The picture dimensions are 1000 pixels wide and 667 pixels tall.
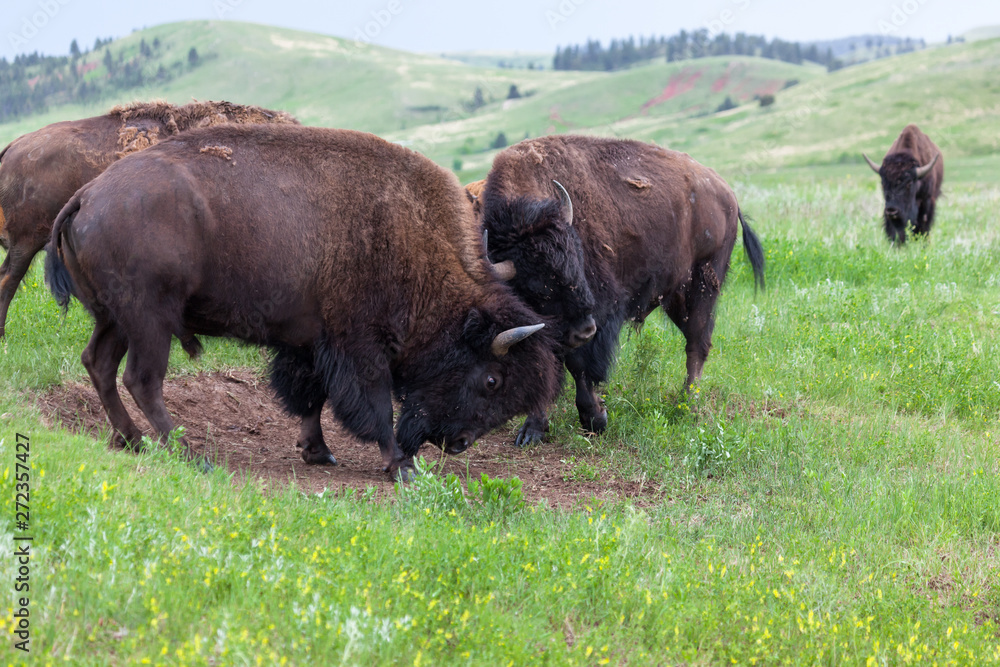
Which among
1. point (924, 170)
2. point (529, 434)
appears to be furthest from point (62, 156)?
point (924, 170)

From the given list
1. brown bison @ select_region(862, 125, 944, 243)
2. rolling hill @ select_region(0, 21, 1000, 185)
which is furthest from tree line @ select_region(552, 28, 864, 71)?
brown bison @ select_region(862, 125, 944, 243)

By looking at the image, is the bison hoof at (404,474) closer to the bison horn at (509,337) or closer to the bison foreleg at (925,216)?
the bison horn at (509,337)

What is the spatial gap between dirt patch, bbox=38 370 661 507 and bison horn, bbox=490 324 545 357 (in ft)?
2.85

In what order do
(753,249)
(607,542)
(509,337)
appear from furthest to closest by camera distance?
(753,249) < (509,337) < (607,542)

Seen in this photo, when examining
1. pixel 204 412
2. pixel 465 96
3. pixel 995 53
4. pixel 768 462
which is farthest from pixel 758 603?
pixel 465 96

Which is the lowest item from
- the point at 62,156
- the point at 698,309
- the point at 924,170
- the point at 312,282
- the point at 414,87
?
the point at 698,309

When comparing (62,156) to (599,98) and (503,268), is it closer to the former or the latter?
(503,268)

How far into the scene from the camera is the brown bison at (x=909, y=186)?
46.9 ft

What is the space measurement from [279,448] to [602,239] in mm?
2868

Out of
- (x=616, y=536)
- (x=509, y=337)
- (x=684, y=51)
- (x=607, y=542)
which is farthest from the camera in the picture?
(x=684, y=51)

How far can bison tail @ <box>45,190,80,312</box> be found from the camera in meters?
4.82

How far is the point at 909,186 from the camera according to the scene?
14.5 metres

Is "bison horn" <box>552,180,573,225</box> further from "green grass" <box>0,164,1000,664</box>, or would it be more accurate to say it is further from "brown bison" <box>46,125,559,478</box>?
"green grass" <box>0,164,1000,664</box>

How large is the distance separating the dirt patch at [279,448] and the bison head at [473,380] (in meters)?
0.33
